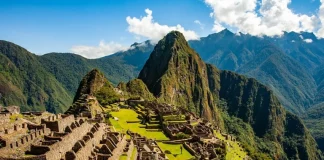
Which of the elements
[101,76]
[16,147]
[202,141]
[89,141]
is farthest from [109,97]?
[16,147]

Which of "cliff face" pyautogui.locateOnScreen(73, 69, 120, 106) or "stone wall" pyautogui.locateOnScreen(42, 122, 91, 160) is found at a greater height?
"cliff face" pyautogui.locateOnScreen(73, 69, 120, 106)

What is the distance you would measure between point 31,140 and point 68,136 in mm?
3527

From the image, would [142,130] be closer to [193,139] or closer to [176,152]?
[193,139]

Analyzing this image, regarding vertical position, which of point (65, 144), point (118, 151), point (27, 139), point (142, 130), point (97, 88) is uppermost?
point (97, 88)

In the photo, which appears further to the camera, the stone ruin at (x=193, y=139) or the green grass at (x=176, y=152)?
the stone ruin at (x=193, y=139)

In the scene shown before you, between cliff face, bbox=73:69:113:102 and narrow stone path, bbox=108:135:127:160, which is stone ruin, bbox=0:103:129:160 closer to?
narrow stone path, bbox=108:135:127:160

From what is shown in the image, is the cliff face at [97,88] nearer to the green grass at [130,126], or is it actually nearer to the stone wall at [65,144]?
the green grass at [130,126]

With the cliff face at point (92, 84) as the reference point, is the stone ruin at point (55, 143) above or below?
below

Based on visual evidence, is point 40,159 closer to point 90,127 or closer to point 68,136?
point 68,136

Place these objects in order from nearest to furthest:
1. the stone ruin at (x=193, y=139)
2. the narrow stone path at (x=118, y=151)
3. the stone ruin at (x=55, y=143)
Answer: the stone ruin at (x=55, y=143)
the narrow stone path at (x=118, y=151)
the stone ruin at (x=193, y=139)

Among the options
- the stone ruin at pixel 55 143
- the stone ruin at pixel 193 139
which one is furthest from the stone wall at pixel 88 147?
the stone ruin at pixel 193 139

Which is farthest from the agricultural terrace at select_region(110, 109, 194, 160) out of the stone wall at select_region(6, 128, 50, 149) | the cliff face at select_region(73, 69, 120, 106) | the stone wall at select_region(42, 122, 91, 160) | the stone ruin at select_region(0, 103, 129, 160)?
the stone wall at select_region(6, 128, 50, 149)

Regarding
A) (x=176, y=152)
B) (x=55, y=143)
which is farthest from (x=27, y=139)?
(x=176, y=152)

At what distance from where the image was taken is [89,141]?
33281 mm
